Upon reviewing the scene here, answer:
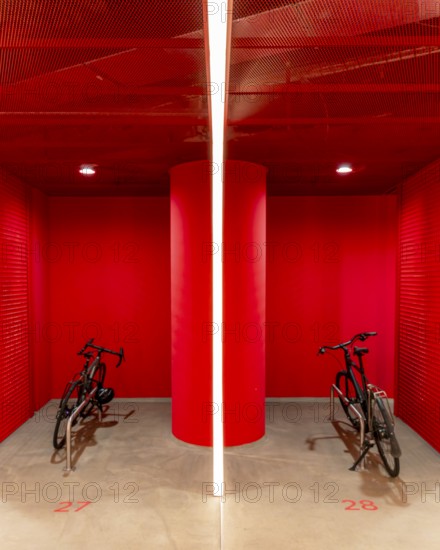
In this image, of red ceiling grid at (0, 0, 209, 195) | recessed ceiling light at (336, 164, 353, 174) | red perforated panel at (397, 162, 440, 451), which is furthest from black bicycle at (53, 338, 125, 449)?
red perforated panel at (397, 162, 440, 451)

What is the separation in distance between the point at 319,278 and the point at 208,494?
314cm

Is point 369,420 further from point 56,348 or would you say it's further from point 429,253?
point 56,348

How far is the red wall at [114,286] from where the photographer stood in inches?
204

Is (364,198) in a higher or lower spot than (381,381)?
higher

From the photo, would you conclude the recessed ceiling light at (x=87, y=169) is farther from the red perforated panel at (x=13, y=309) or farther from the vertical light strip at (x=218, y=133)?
the vertical light strip at (x=218, y=133)

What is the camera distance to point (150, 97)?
8.31ft

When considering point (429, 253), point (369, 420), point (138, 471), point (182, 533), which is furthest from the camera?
point (429, 253)

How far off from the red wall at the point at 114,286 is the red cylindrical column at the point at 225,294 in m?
1.42

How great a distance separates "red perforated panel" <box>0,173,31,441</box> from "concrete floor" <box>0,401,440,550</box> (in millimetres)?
334

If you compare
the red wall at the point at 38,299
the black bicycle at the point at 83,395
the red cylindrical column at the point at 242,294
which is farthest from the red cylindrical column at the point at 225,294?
the red wall at the point at 38,299

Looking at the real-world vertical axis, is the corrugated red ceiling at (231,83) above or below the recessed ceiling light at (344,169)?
above

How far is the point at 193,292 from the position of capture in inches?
146

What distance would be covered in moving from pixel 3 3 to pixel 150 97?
38.5 inches

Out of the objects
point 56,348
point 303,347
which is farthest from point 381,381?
point 56,348
